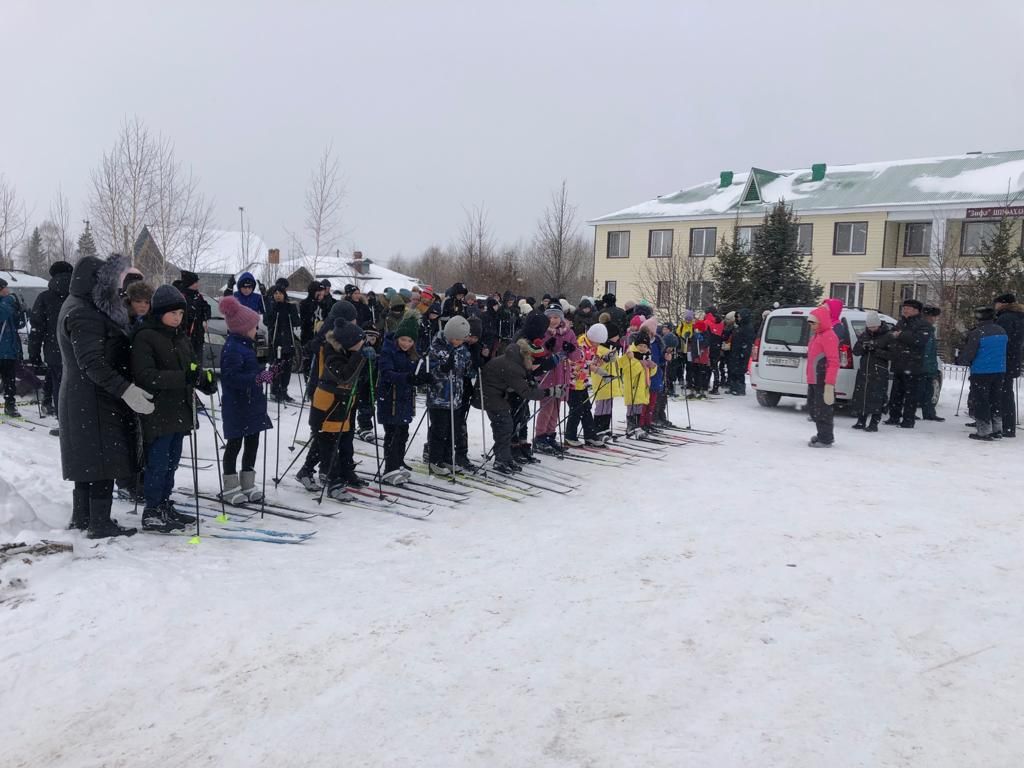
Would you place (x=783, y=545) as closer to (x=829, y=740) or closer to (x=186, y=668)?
(x=829, y=740)

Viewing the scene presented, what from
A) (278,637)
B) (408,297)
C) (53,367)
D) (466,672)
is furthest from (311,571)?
(408,297)

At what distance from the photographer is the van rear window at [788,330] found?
13.5 m

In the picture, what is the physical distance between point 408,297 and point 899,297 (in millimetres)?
29770

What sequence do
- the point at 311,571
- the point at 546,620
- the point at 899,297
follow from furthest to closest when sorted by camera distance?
the point at 899,297
the point at 311,571
the point at 546,620

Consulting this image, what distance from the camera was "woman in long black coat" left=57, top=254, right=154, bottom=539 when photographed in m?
5.40

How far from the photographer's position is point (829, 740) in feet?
10.7

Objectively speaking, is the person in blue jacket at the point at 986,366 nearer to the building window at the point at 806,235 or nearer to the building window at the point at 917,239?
the building window at the point at 917,239

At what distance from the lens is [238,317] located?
21.6ft

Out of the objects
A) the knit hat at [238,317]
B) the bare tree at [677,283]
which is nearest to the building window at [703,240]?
the bare tree at [677,283]

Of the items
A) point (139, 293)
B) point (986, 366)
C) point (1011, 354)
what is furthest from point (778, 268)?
point (139, 293)

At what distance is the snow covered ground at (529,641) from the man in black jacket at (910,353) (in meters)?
5.50

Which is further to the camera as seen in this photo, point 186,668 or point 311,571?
point 311,571

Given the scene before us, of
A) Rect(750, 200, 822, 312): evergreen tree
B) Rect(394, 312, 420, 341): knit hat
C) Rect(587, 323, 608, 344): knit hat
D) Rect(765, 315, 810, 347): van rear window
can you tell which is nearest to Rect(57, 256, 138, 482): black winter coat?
Rect(394, 312, 420, 341): knit hat

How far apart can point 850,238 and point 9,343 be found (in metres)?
34.4
